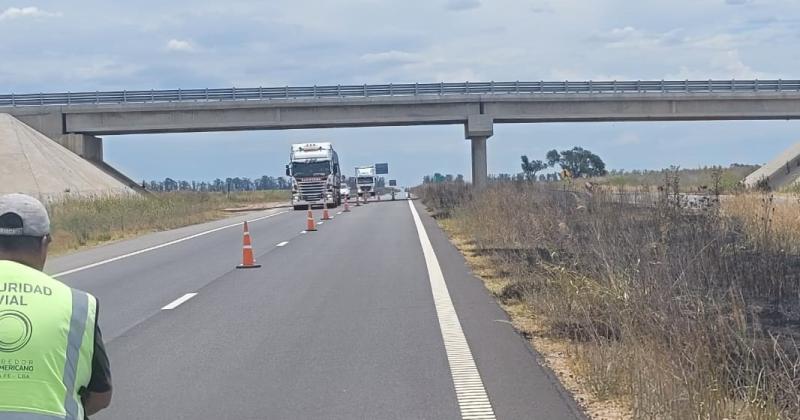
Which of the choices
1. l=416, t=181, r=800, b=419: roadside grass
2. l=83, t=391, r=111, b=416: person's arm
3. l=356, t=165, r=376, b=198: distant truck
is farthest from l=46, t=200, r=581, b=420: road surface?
l=356, t=165, r=376, b=198: distant truck

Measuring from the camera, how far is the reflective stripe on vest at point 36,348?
3.70 metres

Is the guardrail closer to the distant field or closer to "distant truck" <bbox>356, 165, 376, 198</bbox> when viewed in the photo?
the distant field

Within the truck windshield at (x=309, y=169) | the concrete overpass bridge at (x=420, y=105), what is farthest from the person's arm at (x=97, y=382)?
the concrete overpass bridge at (x=420, y=105)

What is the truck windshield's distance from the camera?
61.9 metres

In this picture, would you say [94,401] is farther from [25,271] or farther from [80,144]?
[80,144]

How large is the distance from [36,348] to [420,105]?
203 ft

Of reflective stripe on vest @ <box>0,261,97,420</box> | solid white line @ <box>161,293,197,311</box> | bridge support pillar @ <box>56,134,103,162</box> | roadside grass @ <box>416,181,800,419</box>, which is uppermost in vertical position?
bridge support pillar @ <box>56,134,103,162</box>

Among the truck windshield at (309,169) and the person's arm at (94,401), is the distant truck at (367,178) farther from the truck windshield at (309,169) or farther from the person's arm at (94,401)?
the person's arm at (94,401)

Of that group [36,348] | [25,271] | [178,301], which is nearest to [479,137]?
[178,301]

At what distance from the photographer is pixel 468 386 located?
882cm

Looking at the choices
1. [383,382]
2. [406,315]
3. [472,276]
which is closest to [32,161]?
[472,276]

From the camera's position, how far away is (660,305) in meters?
8.92

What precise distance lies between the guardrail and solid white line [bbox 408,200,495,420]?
49060 millimetres

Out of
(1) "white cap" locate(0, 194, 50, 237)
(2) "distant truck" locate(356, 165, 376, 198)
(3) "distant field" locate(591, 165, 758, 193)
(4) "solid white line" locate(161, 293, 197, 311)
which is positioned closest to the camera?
(1) "white cap" locate(0, 194, 50, 237)
